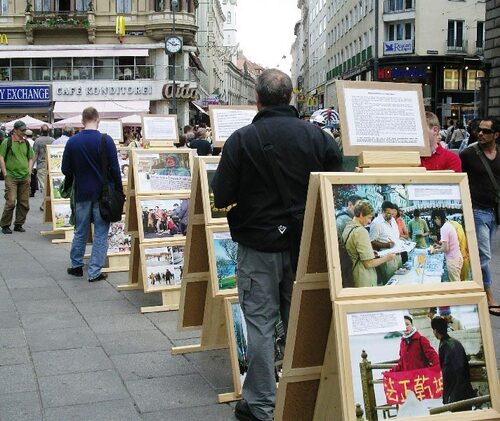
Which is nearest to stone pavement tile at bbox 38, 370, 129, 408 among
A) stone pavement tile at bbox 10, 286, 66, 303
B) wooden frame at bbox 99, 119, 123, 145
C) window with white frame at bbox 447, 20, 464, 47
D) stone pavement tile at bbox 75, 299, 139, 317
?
stone pavement tile at bbox 75, 299, 139, 317

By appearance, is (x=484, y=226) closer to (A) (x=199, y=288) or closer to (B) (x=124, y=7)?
(A) (x=199, y=288)

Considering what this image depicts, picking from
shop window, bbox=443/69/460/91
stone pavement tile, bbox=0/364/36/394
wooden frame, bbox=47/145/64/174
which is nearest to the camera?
stone pavement tile, bbox=0/364/36/394

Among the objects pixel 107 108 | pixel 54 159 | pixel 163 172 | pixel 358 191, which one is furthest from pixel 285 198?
pixel 107 108

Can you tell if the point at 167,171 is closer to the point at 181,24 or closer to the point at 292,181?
the point at 292,181

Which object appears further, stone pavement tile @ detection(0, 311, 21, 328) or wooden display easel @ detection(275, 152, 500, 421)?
stone pavement tile @ detection(0, 311, 21, 328)

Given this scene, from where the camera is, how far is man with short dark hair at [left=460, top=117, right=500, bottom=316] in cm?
782

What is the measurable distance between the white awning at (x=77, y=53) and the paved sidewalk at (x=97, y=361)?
42765mm

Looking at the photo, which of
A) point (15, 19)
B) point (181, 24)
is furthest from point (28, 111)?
point (181, 24)

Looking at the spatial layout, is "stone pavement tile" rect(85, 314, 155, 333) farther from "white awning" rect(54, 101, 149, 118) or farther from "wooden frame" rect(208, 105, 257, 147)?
"white awning" rect(54, 101, 149, 118)

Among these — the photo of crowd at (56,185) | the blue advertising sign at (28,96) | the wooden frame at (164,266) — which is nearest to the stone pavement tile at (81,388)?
the wooden frame at (164,266)

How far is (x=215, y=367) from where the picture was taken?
5969 mm

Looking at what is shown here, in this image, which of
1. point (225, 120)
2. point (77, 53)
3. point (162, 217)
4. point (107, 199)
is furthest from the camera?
point (77, 53)

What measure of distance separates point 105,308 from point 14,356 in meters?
1.88

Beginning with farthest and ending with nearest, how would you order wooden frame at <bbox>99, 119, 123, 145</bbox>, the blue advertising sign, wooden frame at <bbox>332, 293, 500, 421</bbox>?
the blue advertising sign, wooden frame at <bbox>99, 119, 123, 145</bbox>, wooden frame at <bbox>332, 293, 500, 421</bbox>
